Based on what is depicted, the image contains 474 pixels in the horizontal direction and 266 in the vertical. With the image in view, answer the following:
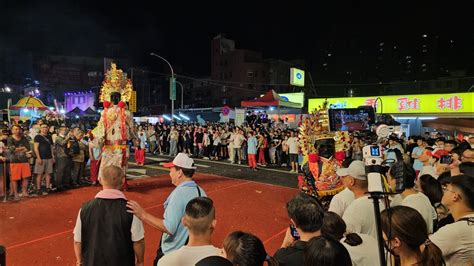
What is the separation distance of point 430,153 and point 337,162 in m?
2.39

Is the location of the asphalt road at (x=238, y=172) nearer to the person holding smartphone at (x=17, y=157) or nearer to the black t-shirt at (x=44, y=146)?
the black t-shirt at (x=44, y=146)

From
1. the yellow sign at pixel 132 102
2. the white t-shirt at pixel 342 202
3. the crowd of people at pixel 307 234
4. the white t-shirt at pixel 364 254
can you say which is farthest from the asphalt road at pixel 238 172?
the white t-shirt at pixel 364 254

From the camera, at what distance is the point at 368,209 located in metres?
3.27

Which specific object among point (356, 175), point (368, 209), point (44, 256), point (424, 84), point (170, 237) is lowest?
point (44, 256)

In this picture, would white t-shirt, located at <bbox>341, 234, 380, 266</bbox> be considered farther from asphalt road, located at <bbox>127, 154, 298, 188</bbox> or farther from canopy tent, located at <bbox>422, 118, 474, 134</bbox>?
canopy tent, located at <bbox>422, 118, 474, 134</bbox>

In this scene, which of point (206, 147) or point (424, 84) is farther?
point (424, 84)

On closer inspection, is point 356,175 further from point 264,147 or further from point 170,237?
point 264,147

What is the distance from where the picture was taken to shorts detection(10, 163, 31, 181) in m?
8.07

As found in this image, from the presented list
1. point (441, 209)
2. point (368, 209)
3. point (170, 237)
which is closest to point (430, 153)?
point (441, 209)

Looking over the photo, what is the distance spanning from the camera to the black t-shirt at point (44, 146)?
8.70 m

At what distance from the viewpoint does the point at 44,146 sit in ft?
28.8

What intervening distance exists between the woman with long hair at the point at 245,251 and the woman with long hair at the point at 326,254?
0.24 m

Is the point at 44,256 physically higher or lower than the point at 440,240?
lower

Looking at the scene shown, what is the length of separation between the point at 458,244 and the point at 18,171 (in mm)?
9030
